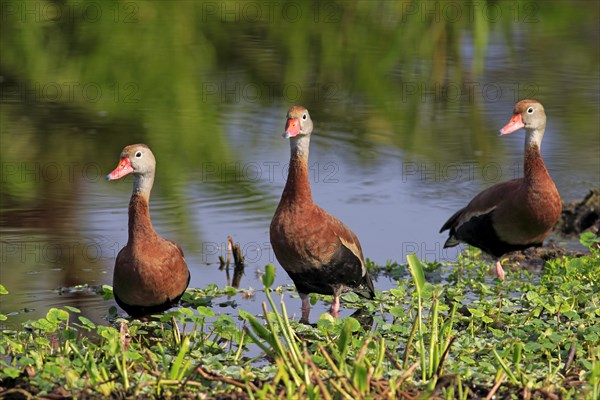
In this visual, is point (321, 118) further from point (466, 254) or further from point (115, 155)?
point (466, 254)

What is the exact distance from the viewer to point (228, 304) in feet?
22.0

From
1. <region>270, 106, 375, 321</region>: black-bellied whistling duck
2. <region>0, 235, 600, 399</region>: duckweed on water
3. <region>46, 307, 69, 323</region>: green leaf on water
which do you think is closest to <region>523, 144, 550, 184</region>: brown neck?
<region>0, 235, 600, 399</region>: duckweed on water

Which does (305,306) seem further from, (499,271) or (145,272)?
(499,271)

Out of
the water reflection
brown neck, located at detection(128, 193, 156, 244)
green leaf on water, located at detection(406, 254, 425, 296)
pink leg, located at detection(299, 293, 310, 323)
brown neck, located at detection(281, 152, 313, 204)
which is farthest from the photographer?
the water reflection

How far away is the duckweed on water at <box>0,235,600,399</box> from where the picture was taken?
4.50m

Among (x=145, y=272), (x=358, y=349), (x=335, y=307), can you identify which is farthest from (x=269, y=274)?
(x=335, y=307)

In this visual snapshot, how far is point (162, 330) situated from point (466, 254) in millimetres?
2912

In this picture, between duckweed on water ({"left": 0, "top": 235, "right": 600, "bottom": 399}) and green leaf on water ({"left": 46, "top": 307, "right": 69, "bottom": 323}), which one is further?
green leaf on water ({"left": 46, "top": 307, "right": 69, "bottom": 323})

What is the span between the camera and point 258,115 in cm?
1120

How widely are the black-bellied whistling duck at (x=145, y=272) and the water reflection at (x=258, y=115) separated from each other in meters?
0.45

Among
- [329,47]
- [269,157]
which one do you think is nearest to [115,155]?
[269,157]

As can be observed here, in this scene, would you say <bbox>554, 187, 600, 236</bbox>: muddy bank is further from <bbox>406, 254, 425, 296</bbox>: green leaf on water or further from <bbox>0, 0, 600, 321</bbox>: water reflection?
<bbox>406, 254, 425, 296</bbox>: green leaf on water

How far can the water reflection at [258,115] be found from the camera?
26.7 ft

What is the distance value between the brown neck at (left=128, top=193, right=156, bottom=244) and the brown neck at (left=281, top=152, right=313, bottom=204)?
766 millimetres
